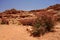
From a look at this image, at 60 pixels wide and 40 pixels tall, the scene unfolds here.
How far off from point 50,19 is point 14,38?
550 cm

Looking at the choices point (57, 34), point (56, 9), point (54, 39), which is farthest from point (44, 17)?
point (56, 9)

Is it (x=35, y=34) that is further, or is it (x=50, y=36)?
(x=35, y=34)

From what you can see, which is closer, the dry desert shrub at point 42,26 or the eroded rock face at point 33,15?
the dry desert shrub at point 42,26

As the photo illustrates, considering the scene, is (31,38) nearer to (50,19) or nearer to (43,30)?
(43,30)

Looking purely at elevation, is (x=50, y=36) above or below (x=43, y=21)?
below

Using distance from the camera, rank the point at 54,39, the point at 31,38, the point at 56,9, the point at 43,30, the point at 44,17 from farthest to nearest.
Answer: the point at 56,9
the point at 44,17
the point at 43,30
the point at 31,38
the point at 54,39

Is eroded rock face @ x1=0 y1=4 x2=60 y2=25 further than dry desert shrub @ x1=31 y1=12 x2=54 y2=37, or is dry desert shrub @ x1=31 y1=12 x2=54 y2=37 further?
eroded rock face @ x1=0 y1=4 x2=60 y2=25

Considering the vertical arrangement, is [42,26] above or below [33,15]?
below

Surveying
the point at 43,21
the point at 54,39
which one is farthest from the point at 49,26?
the point at 54,39

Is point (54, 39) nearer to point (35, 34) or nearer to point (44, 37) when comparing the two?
point (44, 37)

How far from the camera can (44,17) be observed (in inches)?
738

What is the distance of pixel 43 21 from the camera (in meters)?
18.1

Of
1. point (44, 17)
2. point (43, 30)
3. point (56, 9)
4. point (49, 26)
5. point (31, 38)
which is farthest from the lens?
point (56, 9)

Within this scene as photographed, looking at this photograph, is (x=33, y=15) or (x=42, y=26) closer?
(x=42, y=26)
